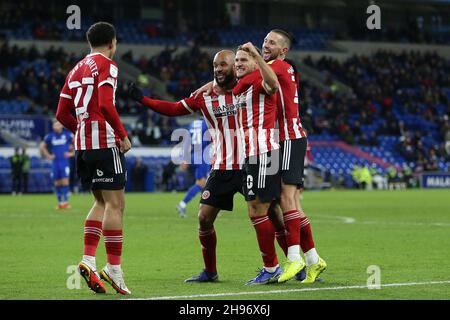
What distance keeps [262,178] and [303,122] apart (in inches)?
901

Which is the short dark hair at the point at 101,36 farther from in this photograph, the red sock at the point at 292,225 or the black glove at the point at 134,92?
the red sock at the point at 292,225

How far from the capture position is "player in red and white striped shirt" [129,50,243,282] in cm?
975

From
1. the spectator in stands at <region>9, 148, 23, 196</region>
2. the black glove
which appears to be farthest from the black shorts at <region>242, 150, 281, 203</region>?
the spectator in stands at <region>9, 148, 23, 196</region>

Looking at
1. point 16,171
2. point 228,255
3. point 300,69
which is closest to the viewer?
point 228,255

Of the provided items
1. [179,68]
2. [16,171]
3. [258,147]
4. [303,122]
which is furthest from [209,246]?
[179,68]

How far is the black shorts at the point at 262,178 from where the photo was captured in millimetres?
9422

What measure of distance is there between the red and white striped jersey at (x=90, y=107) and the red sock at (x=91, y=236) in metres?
0.72

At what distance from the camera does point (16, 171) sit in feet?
118

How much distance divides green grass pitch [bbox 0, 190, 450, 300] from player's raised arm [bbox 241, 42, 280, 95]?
191 centimetres

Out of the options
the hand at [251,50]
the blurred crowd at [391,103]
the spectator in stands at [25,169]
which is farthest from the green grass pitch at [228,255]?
the blurred crowd at [391,103]

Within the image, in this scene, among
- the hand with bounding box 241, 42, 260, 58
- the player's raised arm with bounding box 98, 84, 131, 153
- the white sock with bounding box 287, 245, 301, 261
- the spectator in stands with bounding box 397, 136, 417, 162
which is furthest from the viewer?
the spectator in stands with bounding box 397, 136, 417, 162

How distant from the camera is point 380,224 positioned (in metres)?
18.8

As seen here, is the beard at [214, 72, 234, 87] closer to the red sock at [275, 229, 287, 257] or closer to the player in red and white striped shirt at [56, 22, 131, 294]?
the player in red and white striped shirt at [56, 22, 131, 294]

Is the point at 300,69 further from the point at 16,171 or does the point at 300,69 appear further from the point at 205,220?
the point at 205,220
